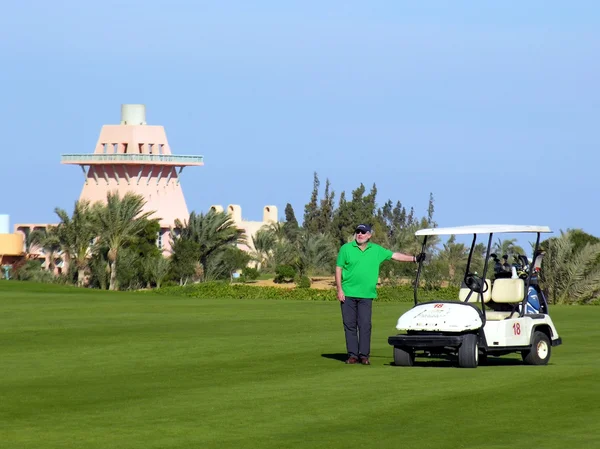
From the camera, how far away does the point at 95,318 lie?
26.2 meters

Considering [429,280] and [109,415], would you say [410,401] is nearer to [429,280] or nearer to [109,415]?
[109,415]

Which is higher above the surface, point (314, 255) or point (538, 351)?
point (314, 255)

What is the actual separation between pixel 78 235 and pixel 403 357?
149ft

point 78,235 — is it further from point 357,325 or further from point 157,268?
point 357,325

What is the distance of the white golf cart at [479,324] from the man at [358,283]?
56cm

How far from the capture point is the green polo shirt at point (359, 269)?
16891 millimetres

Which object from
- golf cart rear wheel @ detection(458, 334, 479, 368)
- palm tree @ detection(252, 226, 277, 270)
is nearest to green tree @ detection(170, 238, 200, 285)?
palm tree @ detection(252, 226, 277, 270)

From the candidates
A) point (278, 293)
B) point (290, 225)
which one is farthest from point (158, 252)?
point (290, 225)

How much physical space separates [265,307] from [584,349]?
1302 centimetres

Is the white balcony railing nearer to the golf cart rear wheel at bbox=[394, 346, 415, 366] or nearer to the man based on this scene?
the man

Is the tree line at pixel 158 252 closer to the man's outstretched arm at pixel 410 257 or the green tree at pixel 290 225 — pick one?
the green tree at pixel 290 225

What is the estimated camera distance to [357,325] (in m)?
16.9

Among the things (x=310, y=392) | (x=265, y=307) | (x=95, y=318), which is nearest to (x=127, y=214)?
(x=265, y=307)

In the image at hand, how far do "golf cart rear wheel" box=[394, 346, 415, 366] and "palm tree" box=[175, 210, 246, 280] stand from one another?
4688 cm
